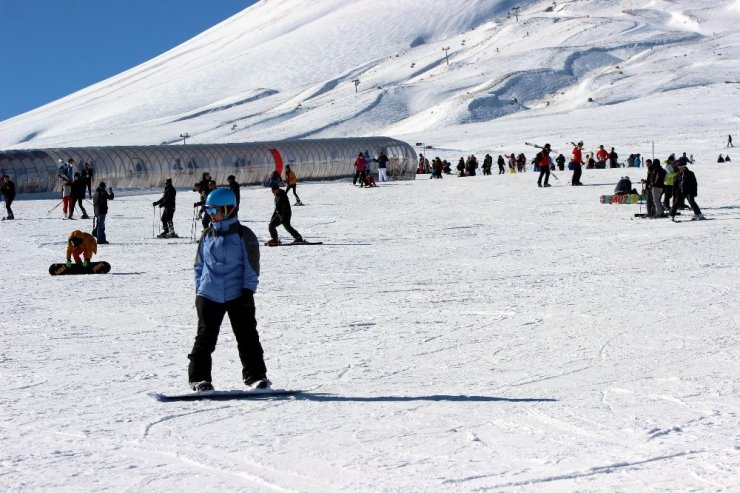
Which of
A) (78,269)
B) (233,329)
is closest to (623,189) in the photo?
(78,269)

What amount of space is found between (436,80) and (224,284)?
120901mm

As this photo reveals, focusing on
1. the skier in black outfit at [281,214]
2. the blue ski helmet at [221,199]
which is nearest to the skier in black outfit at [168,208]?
the skier in black outfit at [281,214]

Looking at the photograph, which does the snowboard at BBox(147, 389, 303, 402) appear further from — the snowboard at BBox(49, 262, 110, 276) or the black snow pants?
the snowboard at BBox(49, 262, 110, 276)

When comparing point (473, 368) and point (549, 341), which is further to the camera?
point (549, 341)

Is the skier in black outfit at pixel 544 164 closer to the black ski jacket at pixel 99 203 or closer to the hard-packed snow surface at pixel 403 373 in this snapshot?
the hard-packed snow surface at pixel 403 373

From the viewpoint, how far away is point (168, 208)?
20.8 metres

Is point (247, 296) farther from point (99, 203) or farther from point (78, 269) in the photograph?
point (99, 203)

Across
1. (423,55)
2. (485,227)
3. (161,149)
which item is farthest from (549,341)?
(423,55)

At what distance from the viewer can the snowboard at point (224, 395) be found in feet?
22.3

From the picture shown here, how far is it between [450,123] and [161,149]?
194ft

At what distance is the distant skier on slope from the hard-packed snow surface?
0.34 meters

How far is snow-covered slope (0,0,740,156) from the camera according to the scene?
97188 millimetres

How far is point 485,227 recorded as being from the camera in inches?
859

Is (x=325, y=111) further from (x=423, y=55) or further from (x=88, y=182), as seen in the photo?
(x=88, y=182)
